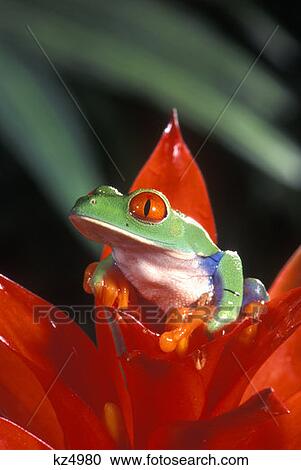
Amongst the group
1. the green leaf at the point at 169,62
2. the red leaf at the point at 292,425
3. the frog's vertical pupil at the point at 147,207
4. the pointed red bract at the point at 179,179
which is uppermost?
the green leaf at the point at 169,62

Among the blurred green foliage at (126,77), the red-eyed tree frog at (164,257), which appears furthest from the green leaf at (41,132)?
the red-eyed tree frog at (164,257)

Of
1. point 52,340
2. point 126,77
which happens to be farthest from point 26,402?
point 126,77

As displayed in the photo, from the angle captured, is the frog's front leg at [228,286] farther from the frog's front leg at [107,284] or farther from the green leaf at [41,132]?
the green leaf at [41,132]

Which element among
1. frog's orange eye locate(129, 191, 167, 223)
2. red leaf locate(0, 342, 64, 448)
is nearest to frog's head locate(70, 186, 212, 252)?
frog's orange eye locate(129, 191, 167, 223)

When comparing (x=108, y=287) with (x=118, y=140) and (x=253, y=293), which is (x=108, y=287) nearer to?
(x=253, y=293)

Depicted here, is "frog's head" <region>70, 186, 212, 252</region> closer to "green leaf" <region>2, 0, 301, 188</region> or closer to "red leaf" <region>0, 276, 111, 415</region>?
"red leaf" <region>0, 276, 111, 415</region>
